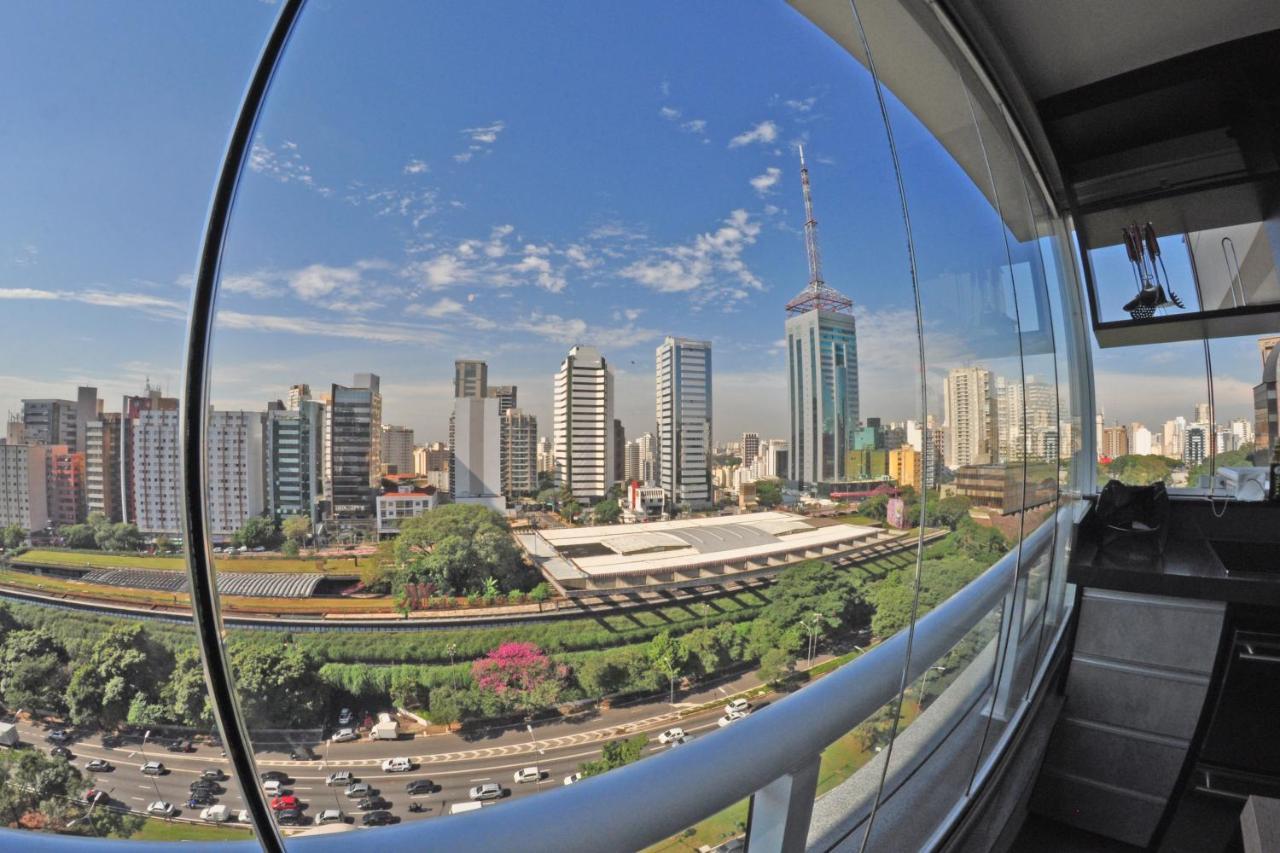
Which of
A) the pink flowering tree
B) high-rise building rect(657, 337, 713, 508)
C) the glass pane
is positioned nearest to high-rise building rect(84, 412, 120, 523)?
the glass pane

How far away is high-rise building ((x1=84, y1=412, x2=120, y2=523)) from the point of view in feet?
1.04

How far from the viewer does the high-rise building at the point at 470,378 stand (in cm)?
54

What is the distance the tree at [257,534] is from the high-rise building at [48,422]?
113mm

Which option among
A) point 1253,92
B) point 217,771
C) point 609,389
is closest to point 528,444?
point 609,389

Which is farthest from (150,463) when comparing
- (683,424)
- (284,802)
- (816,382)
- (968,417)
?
(968,417)

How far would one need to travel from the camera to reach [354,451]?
0.45 m

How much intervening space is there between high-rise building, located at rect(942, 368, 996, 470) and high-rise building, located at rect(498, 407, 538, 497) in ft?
3.65

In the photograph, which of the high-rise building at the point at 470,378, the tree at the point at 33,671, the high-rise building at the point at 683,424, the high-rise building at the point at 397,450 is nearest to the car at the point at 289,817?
the tree at the point at 33,671

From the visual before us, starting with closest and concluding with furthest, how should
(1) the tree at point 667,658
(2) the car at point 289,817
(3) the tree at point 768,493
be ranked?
(2) the car at point 289,817
(1) the tree at point 667,658
(3) the tree at point 768,493

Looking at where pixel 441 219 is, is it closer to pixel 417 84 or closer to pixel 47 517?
pixel 417 84

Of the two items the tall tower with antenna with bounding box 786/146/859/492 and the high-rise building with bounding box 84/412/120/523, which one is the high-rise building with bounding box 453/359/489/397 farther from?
the tall tower with antenna with bounding box 786/146/859/492

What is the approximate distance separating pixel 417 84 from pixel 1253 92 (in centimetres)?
263

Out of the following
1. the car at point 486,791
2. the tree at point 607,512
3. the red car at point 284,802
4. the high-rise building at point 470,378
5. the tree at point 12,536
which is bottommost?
the car at point 486,791

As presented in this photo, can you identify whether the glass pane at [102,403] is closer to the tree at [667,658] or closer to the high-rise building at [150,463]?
the high-rise building at [150,463]
